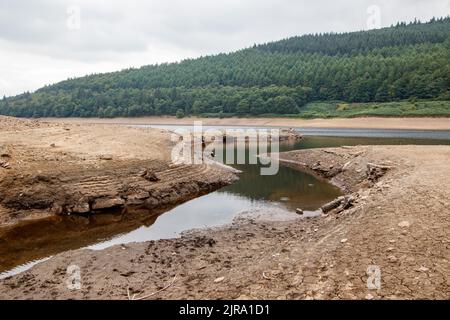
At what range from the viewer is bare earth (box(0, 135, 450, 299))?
19.2ft

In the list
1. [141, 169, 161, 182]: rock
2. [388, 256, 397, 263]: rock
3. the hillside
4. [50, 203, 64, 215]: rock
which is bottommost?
[50, 203, 64, 215]: rock

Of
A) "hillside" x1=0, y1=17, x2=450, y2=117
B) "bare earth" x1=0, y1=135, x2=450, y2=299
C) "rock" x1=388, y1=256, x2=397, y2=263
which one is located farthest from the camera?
"hillside" x1=0, y1=17, x2=450, y2=117

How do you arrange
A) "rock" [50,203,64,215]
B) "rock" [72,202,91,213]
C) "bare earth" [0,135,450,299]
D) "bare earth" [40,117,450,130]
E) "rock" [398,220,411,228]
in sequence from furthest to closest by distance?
"bare earth" [40,117,450,130] → "rock" [72,202,91,213] → "rock" [50,203,64,215] → "rock" [398,220,411,228] → "bare earth" [0,135,450,299]

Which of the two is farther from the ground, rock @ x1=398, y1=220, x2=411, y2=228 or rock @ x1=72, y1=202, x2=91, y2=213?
rock @ x1=398, y1=220, x2=411, y2=228

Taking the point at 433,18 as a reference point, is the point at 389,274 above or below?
below

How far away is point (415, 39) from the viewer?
406 ft

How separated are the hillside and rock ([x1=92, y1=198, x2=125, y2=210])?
219ft

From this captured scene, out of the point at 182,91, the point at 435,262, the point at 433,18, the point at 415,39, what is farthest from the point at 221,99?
the point at 433,18

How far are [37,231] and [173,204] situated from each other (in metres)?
5.28

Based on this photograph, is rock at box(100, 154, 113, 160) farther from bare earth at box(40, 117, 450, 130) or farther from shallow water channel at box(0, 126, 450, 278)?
bare earth at box(40, 117, 450, 130)

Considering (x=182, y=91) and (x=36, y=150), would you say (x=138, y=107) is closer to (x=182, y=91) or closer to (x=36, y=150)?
(x=182, y=91)

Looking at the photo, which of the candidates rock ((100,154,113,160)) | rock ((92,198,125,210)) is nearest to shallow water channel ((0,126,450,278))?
rock ((92,198,125,210))

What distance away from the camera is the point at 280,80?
347ft

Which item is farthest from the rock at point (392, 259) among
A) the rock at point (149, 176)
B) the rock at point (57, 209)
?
the rock at point (149, 176)
